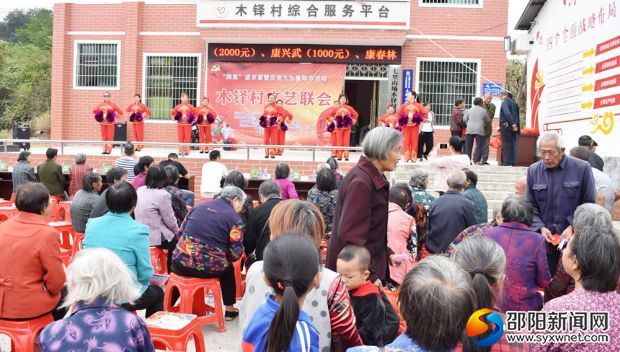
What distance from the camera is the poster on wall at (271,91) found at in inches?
651

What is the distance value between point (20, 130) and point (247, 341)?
1692cm

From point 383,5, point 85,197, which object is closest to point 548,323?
point 85,197

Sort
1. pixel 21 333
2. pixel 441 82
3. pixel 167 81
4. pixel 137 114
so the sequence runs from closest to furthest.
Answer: pixel 21 333 < pixel 137 114 < pixel 441 82 < pixel 167 81

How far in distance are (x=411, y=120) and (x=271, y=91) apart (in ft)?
18.1

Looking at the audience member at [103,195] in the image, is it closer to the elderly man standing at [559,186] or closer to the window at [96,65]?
the elderly man standing at [559,186]

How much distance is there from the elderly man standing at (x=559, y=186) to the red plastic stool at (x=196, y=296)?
99.0 inches

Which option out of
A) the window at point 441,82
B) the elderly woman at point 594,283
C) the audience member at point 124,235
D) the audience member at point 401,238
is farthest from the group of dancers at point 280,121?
the elderly woman at point 594,283

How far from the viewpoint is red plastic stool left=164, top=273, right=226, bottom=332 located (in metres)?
4.71

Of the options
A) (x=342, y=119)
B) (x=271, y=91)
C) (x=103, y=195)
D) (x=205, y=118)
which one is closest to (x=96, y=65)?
(x=271, y=91)

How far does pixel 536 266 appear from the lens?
11.8ft

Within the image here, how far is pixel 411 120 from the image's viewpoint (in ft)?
40.5

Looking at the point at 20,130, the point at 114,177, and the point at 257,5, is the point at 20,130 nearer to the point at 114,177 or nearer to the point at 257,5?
the point at 257,5

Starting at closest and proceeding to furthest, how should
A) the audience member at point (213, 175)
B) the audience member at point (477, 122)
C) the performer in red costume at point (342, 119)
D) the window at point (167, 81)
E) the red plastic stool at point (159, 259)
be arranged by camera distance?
the red plastic stool at point (159, 259) → the audience member at point (213, 175) → the audience member at point (477, 122) → the performer in red costume at point (342, 119) → the window at point (167, 81)

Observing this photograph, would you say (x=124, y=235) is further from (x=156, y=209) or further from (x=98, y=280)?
(x=98, y=280)
